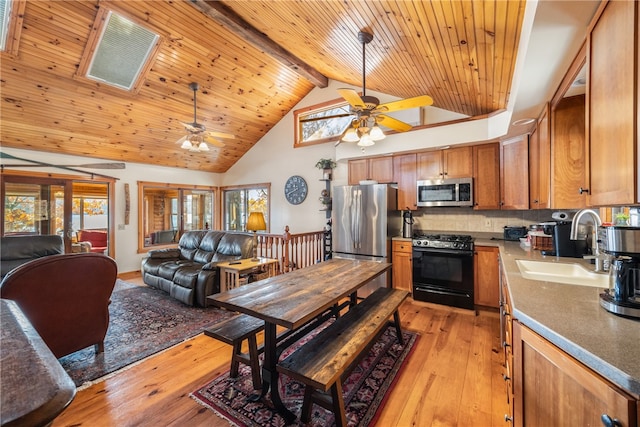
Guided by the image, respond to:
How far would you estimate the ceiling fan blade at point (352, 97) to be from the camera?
86.2 inches

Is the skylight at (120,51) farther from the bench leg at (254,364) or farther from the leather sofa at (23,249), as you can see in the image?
the bench leg at (254,364)

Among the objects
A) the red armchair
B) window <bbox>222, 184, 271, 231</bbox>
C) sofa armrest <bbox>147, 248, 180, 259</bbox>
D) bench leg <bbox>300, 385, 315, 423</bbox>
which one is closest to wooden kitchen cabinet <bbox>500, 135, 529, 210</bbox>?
bench leg <bbox>300, 385, 315, 423</bbox>

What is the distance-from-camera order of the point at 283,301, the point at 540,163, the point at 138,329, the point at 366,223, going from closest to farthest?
the point at 283,301
the point at 540,163
the point at 138,329
the point at 366,223

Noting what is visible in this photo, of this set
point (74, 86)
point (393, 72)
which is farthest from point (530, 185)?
point (74, 86)

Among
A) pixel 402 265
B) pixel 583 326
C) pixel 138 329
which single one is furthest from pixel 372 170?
pixel 138 329

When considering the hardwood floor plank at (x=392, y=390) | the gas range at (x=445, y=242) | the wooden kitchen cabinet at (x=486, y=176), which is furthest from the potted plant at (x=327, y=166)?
the hardwood floor plank at (x=392, y=390)

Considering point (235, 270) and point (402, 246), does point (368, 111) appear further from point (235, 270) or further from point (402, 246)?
point (235, 270)

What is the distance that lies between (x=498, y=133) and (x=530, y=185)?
73 cm

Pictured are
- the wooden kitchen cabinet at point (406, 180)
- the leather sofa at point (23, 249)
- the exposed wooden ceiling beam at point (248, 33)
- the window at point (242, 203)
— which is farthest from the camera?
the window at point (242, 203)

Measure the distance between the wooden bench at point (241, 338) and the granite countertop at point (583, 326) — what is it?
1.71 meters

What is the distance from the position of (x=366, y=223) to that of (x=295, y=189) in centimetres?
233

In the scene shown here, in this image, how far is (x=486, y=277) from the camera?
341 centimetres

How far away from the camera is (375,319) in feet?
7.23

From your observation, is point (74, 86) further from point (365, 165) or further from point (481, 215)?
point (481, 215)
